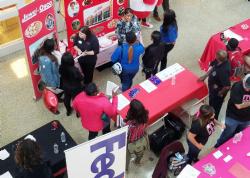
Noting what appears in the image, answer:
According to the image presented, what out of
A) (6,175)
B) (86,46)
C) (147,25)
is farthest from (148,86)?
(147,25)

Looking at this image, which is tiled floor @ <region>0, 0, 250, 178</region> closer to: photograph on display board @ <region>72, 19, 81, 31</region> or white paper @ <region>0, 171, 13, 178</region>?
photograph on display board @ <region>72, 19, 81, 31</region>

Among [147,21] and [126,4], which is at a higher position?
[126,4]

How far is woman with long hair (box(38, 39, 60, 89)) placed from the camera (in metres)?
5.32

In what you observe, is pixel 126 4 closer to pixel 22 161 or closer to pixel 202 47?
pixel 202 47

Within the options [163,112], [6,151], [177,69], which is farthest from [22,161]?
[177,69]

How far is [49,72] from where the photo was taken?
5.47m

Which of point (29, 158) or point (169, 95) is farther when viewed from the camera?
point (169, 95)

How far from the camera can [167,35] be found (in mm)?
5848

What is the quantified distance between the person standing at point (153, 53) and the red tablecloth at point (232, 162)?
5.75 feet

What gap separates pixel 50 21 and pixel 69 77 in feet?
3.10

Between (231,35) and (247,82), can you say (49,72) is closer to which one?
(247,82)

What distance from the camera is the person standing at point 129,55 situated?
17.0ft

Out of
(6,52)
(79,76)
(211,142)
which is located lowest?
(211,142)

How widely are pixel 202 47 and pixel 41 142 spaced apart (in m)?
4.14
